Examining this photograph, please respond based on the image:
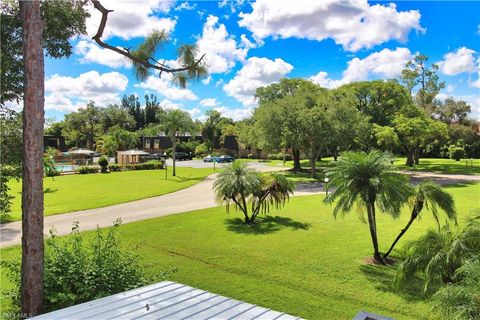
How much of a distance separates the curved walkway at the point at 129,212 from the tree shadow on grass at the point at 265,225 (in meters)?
3.49

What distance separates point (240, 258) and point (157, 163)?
3238 centimetres

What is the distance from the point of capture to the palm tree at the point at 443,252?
18.9 feet

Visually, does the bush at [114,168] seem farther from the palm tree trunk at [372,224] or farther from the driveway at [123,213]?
the palm tree trunk at [372,224]

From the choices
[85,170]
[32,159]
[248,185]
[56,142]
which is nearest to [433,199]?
[248,185]

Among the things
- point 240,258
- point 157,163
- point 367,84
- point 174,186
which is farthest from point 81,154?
point 240,258

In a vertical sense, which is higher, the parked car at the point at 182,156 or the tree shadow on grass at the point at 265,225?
the parked car at the point at 182,156

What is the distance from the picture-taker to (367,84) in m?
35.5

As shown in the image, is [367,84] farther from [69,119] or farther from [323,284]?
[69,119]

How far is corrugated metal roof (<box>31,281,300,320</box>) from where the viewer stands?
4098 mm

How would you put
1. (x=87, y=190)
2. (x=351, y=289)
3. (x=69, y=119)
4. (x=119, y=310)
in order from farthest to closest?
(x=69, y=119) → (x=87, y=190) → (x=351, y=289) → (x=119, y=310)

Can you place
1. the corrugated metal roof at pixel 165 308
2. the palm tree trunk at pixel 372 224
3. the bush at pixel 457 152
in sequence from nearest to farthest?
the corrugated metal roof at pixel 165 308
the palm tree trunk at pixel 372 224
the bush at pixel 457 152

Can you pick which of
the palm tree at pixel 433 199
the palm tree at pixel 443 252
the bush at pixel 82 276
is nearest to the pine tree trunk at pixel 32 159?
the bush at pixel 82 276

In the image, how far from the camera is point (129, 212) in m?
15.6

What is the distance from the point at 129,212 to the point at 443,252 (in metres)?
12.6
